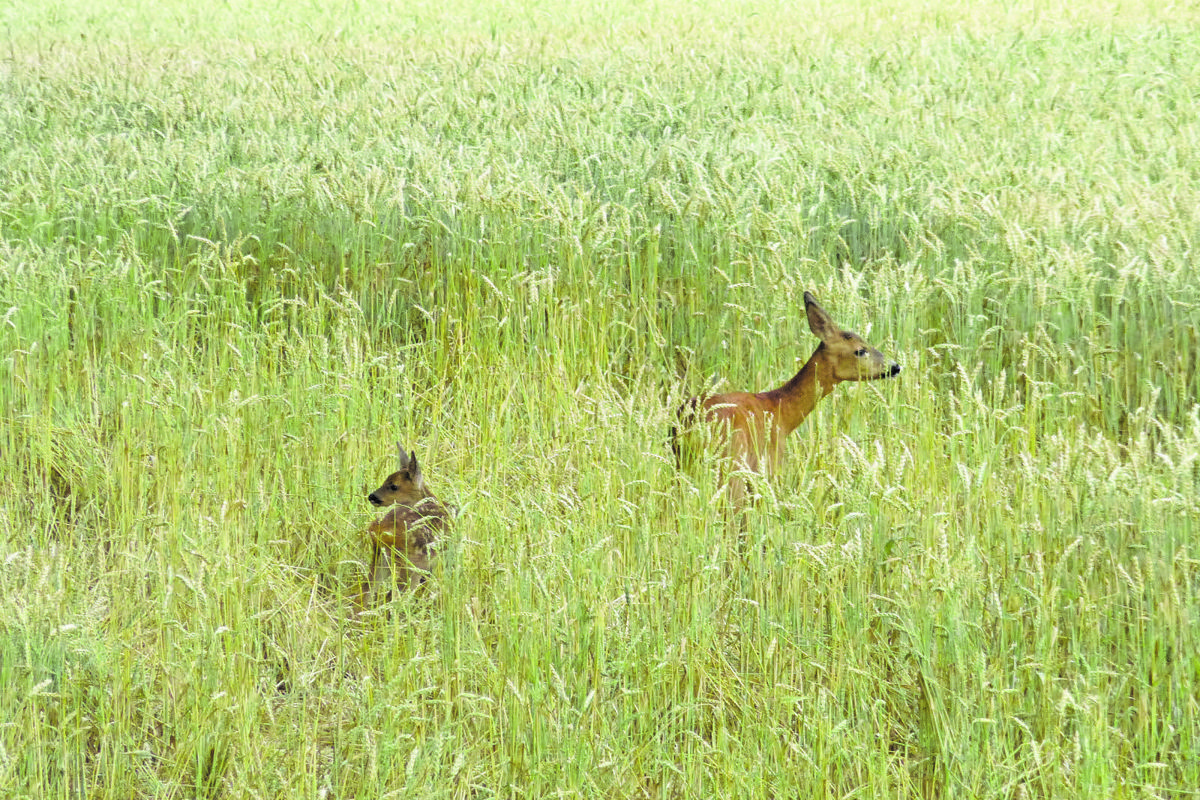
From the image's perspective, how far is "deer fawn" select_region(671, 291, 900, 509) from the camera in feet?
12.1

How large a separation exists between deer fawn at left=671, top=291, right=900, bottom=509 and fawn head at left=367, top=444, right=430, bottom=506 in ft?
2.36

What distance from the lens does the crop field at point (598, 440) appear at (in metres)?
2.61

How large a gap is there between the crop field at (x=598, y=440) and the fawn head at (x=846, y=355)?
133 millimetres

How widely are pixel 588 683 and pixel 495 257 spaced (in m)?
2.53

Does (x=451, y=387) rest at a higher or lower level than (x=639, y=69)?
lower

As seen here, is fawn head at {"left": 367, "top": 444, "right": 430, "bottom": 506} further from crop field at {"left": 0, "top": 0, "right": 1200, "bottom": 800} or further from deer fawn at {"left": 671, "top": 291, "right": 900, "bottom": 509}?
deer fawn at {"left": 671, "top": 291, "right": 900, "bottom": 509}

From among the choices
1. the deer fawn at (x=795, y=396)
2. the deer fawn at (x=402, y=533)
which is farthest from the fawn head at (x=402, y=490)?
the deer fawn at (x=795, y=396)

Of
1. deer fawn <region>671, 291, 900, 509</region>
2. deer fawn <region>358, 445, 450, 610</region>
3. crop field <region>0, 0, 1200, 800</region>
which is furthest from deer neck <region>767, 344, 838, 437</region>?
Answer: deer fawn <region>358, 445, 450, 610</region>

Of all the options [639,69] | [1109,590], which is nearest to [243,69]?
[639,69]

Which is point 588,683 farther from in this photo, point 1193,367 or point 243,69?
point 243,69

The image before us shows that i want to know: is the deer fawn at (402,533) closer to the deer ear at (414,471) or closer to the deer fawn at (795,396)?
the deer ear at (414,471)

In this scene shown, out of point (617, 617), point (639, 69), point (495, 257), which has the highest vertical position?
point (639, 69)

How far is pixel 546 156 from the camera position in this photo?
6176 mm

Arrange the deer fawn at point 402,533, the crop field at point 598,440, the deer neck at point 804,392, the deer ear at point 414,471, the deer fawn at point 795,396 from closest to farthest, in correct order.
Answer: the crop field at point 598,440 → the deer fawn at point 402,533 → the deer ear at point 414,471 → the deer fawn at point 795,396 → the deer neck at point 804,392
